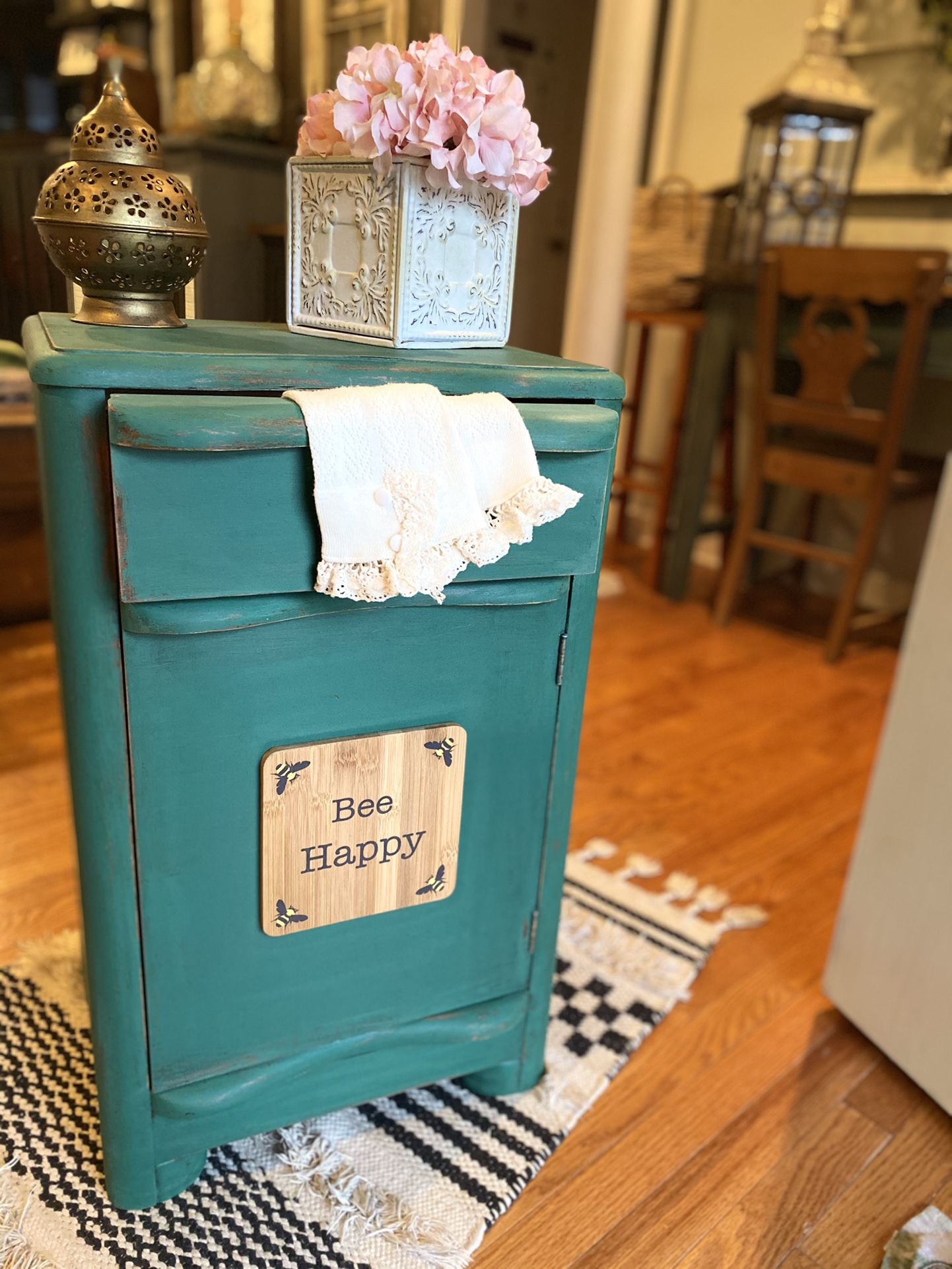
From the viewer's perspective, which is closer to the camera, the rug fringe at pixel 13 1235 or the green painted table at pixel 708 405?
the rug fringe at pixel 13 1235

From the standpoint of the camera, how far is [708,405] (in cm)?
264

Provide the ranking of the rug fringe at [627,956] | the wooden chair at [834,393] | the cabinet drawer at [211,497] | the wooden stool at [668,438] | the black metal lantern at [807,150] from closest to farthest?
the cabinet drawer at [211,497], the rug fringe at [627,956], the wooden chair at [834,393], the black metal lantern at [807,150], the wooden stool at [668,438]

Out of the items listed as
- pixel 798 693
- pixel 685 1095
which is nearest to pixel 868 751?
pixel 798 693

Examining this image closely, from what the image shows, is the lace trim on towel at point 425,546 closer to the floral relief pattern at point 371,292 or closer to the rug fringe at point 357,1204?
the floral relief pattern at point 371,292

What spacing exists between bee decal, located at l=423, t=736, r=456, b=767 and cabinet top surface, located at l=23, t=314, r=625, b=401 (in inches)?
12.0

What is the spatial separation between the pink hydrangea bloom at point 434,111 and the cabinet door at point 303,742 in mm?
353

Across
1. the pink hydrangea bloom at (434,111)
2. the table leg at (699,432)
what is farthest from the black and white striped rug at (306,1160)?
the table leg at (699,432)

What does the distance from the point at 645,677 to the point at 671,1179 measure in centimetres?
133

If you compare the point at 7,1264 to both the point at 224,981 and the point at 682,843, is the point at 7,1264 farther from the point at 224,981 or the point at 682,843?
the point at 682,843

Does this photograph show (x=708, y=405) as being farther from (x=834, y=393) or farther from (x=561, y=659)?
(x=561, y=659)

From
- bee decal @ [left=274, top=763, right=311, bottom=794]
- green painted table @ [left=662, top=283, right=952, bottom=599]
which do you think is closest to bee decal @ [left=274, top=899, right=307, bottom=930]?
bee decal @ [left=274, top=763, right=311, bottom=794]

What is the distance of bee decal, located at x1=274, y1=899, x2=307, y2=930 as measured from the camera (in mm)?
880

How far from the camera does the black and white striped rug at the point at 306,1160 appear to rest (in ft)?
2.97

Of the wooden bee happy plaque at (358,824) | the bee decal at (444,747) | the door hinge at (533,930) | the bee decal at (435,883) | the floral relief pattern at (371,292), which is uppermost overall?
the floral relief pattern at (371,292)
